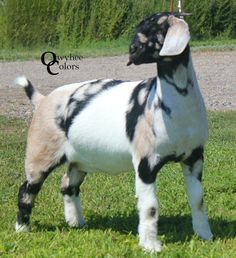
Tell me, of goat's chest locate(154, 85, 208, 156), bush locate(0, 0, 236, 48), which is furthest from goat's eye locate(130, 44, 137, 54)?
bush locate(0, 0, 236, 48)

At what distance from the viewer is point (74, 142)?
5395mm

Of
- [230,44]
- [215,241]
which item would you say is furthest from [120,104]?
[230,44]

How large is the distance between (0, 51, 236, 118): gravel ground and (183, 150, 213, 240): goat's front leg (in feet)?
21.7

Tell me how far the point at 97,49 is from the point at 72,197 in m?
17.7

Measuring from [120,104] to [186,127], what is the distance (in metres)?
0.59

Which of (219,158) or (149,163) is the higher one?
(149,163)

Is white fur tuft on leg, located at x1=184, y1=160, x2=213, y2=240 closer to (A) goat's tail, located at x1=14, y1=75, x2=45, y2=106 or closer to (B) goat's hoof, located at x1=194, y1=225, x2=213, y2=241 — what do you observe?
(B) goat's hoof, located at x1=194, y1=225, x2=213, y2=241

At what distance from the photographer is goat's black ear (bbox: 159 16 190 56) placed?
451 centimetres

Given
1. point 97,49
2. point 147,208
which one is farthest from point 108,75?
point 147,208

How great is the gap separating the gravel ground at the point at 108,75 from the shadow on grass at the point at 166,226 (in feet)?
19.0

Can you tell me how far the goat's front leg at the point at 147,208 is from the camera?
4.98 metres

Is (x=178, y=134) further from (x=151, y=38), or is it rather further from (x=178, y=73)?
(x=151, y=38)

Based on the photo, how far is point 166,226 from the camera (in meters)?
5.79

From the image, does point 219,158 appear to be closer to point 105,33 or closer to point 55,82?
point 55,82
